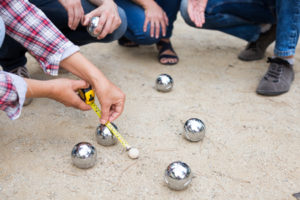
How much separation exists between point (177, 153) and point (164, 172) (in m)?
0.17

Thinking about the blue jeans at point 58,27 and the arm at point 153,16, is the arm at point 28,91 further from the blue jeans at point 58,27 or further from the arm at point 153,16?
the arm at point 153,16

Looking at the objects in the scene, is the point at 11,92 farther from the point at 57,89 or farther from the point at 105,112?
the point at 105,112

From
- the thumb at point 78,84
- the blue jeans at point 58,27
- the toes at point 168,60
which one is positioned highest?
the thumb at point 78,84

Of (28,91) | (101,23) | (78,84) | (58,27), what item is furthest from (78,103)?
(58,27)

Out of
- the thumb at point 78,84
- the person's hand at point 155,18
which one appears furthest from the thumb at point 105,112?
the person's hand at point 155,18

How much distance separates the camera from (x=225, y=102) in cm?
201

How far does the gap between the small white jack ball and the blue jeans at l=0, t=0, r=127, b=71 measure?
2.86 ft

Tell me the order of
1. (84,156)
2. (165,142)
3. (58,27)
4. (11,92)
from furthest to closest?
(58,27), (165,142), (84,156), (11,92)

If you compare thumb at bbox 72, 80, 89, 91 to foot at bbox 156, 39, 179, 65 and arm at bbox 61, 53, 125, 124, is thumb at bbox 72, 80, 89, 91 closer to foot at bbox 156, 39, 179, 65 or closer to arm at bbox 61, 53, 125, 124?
arm at bbox 61, 53, 125, 124

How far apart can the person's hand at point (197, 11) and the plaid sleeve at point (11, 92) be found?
1548 mm

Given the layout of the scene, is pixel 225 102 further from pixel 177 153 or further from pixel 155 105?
pixel 177 153

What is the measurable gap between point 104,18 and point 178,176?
996mm

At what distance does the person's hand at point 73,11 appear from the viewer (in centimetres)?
176

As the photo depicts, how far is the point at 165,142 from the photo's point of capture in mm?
1638
